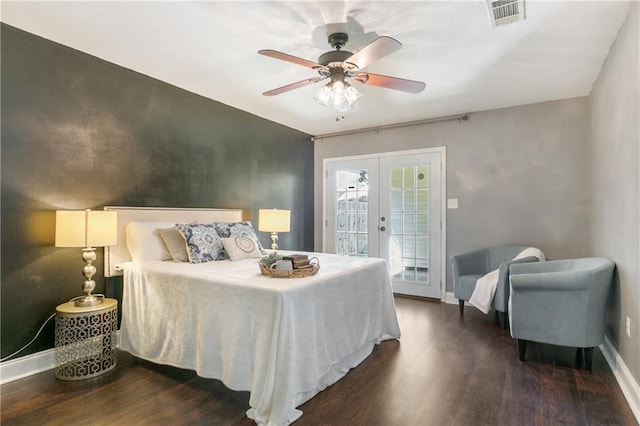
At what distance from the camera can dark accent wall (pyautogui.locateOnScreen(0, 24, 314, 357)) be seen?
237cm

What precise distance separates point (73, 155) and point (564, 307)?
3863 mm

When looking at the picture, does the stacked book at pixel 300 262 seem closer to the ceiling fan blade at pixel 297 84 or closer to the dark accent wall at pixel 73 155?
the ceiling fan blade at pixel 297 84

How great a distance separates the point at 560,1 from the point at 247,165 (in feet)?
10.8

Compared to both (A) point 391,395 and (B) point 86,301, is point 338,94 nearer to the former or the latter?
(A) point 391,395

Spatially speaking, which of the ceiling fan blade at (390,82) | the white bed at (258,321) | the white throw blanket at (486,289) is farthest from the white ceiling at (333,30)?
the white throw blanket at (486,289)

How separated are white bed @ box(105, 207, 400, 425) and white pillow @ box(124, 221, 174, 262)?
0.30 feet

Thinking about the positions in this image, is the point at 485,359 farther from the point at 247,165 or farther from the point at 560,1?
the point at 247,165

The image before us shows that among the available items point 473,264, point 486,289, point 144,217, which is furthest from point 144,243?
point 473,264

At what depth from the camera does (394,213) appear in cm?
483

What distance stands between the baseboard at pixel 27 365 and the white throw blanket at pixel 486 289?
3.67 m

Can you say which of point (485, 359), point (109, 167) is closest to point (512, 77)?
point (485, 359)

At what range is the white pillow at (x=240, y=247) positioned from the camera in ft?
9.82

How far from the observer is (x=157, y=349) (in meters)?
2.48

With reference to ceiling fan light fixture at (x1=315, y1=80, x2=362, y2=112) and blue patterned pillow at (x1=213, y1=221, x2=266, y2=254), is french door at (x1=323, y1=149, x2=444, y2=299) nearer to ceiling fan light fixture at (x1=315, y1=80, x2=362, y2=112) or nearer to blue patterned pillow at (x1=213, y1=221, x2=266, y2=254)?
blue patterned pillow at (x1=213, y1=221, x2=266, y2=254)
